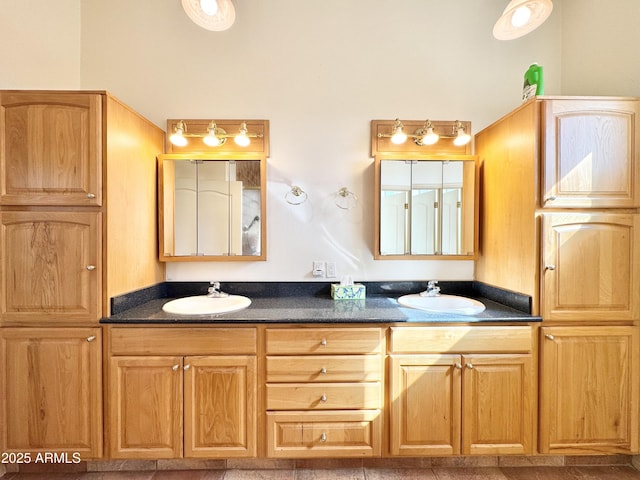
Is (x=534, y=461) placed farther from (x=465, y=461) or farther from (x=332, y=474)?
(x=332, y=474)

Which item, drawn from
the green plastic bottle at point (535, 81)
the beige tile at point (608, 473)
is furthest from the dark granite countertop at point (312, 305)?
the green plastic bottle at point (535, 81)

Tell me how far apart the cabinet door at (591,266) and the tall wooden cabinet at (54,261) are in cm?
224

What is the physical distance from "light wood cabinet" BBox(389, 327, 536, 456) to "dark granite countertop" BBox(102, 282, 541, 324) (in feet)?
0.27

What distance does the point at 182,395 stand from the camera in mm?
1566

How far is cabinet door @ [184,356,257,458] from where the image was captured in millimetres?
1570

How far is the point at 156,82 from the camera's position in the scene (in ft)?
6.91

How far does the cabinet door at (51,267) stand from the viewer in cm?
153

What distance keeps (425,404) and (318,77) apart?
2099 mm

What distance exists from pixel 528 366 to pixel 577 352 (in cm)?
26

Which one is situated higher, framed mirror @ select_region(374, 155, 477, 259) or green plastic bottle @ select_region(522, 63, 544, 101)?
green plastic bottle @ select_region(522, 63, 544, 101)

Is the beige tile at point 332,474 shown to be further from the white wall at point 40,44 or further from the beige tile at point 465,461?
the white wall at point 40,44

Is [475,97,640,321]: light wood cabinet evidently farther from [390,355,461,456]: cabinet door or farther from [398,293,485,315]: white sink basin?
[390,355,461,456]: cabinet door

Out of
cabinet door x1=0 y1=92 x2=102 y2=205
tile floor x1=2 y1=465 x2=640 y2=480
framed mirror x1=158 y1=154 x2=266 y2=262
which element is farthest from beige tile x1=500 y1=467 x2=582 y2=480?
cabinet door x1=0 y1=92 x2=102 y2=205

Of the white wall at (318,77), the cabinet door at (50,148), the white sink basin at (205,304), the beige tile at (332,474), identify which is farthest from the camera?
the white wall at (318,77)
